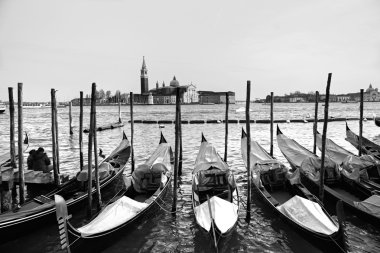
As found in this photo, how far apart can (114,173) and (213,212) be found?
502 cm

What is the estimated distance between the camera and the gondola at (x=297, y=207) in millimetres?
5211

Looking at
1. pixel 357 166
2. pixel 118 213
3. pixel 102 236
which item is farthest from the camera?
pixel 357 166

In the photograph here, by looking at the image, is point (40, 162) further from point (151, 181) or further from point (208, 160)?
point (208, 160)

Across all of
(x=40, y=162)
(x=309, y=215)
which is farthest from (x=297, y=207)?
(x=40, y=162)

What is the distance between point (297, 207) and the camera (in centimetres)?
643

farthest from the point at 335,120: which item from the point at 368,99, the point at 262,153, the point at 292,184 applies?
the point at 368,99

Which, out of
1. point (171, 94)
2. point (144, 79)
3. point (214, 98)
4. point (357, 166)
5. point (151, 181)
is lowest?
point (151, 181)

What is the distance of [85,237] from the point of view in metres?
5.16

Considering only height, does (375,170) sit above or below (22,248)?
above

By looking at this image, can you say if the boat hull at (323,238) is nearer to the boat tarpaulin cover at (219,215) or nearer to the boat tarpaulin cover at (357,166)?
the boat tarpaulin cover at (219,215)

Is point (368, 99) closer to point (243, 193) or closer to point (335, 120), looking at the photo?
point (335, 120)

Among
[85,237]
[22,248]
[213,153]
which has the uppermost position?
[213,153]

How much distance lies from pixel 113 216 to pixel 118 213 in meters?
0.16

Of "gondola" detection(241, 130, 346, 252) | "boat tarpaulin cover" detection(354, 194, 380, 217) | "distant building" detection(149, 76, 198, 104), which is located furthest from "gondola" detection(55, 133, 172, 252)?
"distant building" detection(149, 76, 198, 104)
